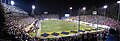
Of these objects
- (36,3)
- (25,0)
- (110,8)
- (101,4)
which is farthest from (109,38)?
(36,3)

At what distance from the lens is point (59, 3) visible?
287 ft

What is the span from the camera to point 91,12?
75562 mm

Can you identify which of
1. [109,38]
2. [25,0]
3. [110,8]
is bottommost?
[109,38]

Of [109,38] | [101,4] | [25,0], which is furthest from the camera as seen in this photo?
[25,0]

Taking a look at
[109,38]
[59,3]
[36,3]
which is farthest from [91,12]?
[109,38]

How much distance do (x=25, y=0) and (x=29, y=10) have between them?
9.07m

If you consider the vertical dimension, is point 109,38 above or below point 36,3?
below

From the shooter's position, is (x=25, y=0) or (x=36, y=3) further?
(x=36, y=3)

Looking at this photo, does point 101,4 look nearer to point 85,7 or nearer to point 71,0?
point 85,7

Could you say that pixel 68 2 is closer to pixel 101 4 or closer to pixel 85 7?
pixel 85 7

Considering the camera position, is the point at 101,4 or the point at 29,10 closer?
the point at 101,4

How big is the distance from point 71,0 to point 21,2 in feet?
69.4

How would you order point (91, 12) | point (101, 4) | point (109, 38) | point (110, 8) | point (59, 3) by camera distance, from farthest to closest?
point (59, 3), point (91, 12), point (101, 4), point (110, 8), point (109, 38)

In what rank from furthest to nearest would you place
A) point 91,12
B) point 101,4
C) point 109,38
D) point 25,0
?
point 25,0
point 91,12
point 101,4
point 109,38
